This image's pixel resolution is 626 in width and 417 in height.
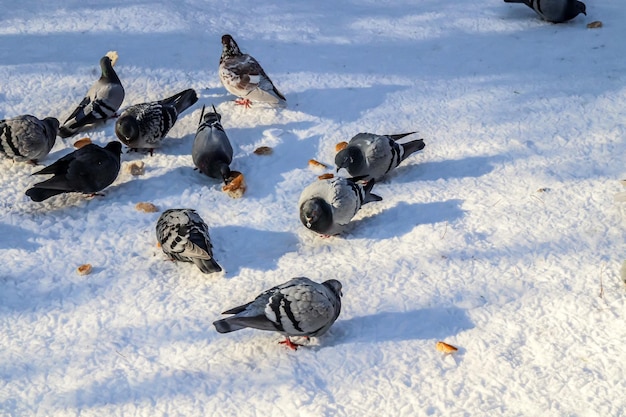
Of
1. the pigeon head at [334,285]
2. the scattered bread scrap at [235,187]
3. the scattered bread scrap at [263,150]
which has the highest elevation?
the scattered bread scrap at [263,150]

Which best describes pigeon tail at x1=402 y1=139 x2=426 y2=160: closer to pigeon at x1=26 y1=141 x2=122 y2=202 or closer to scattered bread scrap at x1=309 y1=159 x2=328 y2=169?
scattered bread scrap at x1=309 y1=159 x2=328 y2=169

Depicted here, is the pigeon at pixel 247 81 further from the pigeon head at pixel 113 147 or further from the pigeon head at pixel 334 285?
the pigeon head at pixel 334 285

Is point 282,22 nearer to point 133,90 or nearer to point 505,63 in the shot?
point 133,90

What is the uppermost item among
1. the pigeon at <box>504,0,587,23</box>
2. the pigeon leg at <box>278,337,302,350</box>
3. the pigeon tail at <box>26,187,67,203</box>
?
the pigeon at <box>504,0,587,23</box>

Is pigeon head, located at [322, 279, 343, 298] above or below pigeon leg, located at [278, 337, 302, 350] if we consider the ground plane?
above

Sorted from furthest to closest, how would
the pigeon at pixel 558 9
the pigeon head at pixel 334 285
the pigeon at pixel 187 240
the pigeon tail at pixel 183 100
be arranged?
1. the pigeon at pixel 558 9
2. the pigeon tail at pixel 183 100
3. the pigeon at pixel 187 240
4. the pigeon head at pixel 334 285

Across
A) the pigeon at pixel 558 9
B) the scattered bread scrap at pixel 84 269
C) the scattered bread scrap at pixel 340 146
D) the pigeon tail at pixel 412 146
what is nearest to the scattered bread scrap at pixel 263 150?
the scattered bread scrap at pixel 340 146

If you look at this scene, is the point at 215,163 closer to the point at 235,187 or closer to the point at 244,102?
the point at 235,187

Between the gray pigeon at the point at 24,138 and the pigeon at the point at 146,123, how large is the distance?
0.53 metres

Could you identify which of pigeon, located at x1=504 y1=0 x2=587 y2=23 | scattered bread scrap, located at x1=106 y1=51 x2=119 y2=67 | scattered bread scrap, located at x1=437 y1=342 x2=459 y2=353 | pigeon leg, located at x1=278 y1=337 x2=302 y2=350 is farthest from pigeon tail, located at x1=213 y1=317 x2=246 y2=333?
pigeon, located at x1=504 y1=0 x2=587 y2=23

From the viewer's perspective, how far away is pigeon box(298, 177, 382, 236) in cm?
454

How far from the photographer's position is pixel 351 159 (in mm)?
5020

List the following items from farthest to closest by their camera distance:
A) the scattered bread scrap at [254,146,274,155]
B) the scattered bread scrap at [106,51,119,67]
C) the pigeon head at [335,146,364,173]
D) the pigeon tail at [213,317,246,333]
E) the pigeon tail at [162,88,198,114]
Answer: the scattered bread scrap at [106,51,119,67]
the pigeon tail at [162,88,198,114]
the scattered bread scrap at [254,146,274,155]
the pigeon head at [335,146,364,173]
the pigeon tail at [213,317,246,333]

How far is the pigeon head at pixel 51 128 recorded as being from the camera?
17.3ft
